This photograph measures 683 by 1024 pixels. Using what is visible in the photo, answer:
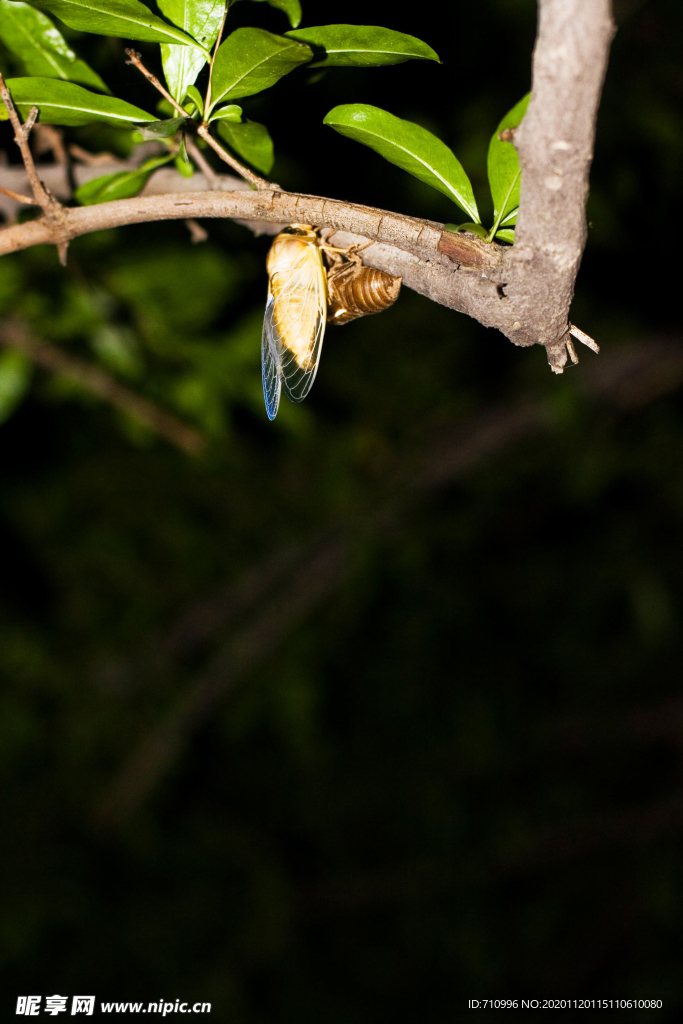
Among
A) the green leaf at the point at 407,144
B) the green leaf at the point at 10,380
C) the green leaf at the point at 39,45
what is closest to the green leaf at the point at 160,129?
the green leaf at the point at 407,144

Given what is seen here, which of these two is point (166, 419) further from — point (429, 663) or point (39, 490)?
point (429, 663)

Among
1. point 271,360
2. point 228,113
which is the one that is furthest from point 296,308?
point 228,113

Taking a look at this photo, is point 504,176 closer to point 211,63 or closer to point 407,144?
point 407,144

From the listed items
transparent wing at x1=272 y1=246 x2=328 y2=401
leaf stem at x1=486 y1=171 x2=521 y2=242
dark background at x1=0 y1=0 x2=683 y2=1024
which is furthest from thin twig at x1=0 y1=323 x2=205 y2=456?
leaf stem at x1=486 y1=171 x2=521 y2=242

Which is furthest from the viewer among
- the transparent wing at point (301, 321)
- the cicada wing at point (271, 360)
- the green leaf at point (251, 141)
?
the cicada wing at point (271, 360)

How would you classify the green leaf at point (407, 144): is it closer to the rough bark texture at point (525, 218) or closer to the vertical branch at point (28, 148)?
the rough bark texture at point (525, 218)

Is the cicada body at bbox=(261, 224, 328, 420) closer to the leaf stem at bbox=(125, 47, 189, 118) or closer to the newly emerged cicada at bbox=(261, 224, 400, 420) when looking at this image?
the newly emerged cicada at bbox=(261, 224, 400, 420)
